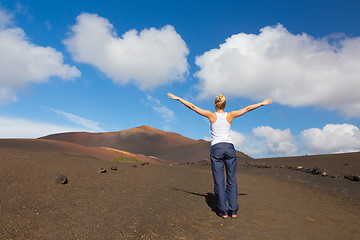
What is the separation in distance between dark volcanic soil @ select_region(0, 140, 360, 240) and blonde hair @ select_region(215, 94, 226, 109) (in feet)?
8.51

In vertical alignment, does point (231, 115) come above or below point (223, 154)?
above

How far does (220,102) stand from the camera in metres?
5.57

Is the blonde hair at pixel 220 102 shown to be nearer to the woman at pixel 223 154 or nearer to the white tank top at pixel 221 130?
the woman at pixel 223 154

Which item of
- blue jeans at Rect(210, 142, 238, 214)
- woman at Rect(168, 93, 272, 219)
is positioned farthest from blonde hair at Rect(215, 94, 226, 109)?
blue jeans at Rect(210, 142, 238, 214)

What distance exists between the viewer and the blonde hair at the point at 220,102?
18.3ft

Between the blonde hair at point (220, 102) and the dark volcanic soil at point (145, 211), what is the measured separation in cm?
259

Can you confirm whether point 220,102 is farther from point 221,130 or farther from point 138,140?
point 138,140

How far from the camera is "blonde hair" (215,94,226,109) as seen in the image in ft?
18.3

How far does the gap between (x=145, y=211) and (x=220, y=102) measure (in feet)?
10.1

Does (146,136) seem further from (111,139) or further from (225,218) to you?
(225,218)

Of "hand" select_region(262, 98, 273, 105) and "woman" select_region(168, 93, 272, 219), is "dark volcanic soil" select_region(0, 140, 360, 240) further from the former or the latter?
"hand" select_region(262, 98, 273, 105)

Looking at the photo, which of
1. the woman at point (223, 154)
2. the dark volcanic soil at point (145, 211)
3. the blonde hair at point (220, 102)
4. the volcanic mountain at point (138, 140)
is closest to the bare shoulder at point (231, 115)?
the woman at point (223, 154)

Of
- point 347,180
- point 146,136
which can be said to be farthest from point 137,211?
point 146,136

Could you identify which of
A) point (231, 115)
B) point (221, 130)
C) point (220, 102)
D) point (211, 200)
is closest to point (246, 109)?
point (231, 115)
